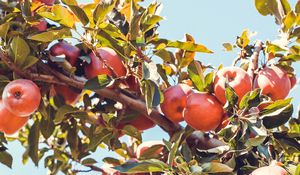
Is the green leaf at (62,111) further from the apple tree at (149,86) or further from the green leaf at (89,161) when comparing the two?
the green leaf at (89,161)

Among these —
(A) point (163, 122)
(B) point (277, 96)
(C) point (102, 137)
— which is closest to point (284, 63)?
(B) point (277, 96)

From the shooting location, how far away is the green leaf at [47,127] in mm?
2264

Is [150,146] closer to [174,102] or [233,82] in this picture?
[174,102]

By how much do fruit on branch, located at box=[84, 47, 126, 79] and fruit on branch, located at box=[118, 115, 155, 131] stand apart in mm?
186

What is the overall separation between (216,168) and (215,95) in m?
0.32

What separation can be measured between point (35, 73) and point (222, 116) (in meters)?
0.63

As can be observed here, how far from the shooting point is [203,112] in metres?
1.85

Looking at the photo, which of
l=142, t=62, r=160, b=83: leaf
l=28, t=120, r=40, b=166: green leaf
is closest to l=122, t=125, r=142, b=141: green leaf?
l=142, t=62, r=160, b=83: leaf

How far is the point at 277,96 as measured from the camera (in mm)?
2006

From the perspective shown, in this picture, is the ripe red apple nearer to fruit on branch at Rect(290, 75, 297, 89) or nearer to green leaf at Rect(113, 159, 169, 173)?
green leaf at Rect(113, 159, 169, 173)

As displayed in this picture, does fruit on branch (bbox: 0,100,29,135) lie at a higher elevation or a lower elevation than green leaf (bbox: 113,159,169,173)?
higher

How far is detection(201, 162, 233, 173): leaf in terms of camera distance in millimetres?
1677

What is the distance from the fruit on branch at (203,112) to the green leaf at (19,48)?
0.54m

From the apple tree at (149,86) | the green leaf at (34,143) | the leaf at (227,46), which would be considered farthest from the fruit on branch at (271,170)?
the green leaf at (34,143)
